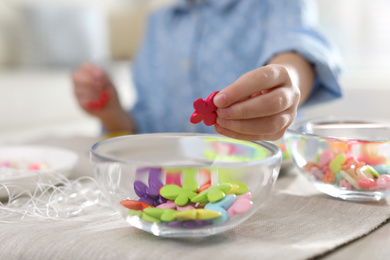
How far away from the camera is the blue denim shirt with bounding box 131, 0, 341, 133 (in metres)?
0.96

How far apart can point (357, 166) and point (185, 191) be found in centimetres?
20

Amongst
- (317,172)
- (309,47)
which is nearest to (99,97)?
(309,47)

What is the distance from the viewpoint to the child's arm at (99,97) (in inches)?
35.6

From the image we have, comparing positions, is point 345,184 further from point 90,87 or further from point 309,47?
point 90,87

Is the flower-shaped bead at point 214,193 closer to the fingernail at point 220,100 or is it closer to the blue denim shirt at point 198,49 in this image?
the fingernail at point 220,100

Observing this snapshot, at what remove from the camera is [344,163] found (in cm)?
46

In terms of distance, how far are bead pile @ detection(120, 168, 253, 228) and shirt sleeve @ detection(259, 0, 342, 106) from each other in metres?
0.41

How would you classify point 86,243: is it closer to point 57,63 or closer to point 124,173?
point 124,173

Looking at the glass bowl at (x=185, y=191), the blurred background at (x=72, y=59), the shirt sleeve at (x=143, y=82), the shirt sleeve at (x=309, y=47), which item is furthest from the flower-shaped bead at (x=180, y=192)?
the blurred background at (x=72, y=59)

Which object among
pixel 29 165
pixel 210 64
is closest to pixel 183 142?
pixel 29 165

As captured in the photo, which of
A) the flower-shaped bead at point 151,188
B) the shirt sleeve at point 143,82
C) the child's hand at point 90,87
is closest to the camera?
the flower-shaped bead at point 151,188

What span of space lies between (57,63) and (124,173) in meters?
2.17

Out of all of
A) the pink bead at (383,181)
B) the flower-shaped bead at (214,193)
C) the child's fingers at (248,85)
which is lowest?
the pink bead at (383,181)

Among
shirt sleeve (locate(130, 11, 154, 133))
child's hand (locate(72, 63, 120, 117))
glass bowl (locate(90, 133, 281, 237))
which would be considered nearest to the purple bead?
glass bowl (locate(90, 133, 281, 237))
